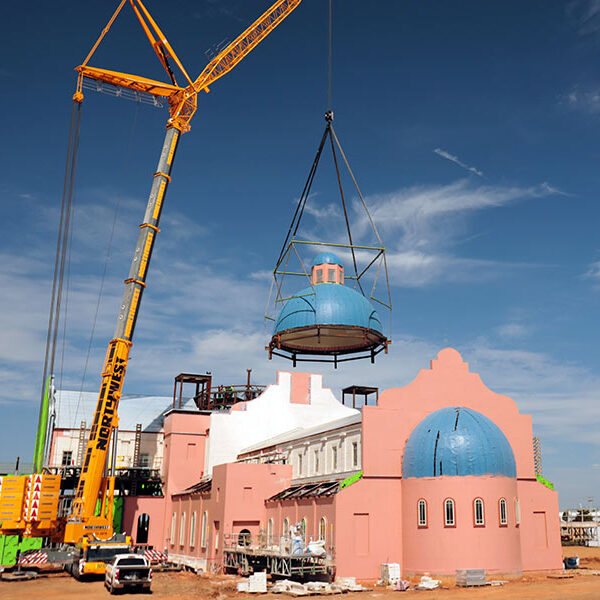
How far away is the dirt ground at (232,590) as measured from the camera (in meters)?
30.1

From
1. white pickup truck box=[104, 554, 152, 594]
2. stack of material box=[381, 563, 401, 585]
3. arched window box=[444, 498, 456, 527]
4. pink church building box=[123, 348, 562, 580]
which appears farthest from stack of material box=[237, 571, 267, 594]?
arched window box=[444, 498, 456, 527]

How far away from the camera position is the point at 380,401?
130 feet

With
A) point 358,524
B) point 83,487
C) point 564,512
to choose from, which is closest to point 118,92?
point 83,487

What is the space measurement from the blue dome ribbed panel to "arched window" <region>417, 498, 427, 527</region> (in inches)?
460

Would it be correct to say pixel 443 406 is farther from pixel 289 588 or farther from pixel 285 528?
pixel 289 588

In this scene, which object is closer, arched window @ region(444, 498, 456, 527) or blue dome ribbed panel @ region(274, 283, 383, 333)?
arched window @ region(444, 498, 456, 527)

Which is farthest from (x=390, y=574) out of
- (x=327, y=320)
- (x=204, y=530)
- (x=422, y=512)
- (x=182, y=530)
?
(x=182, y=530)

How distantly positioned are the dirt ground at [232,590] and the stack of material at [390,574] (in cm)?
76

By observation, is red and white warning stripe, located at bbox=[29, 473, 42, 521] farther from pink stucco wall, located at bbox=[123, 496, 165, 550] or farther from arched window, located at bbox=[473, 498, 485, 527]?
arched window, located at bbox=[473, 498, 485, 527]

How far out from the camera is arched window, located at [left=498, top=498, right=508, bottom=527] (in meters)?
36.0

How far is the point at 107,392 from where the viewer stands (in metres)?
40.3

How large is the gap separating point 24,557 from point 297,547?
54.6 feet

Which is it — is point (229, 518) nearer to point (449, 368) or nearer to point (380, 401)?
point (380, 401)

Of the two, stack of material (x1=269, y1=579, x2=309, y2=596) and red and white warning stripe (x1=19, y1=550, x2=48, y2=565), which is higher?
red and white warning stripe (x1=19, y1=550, x2=48, y2=565)
